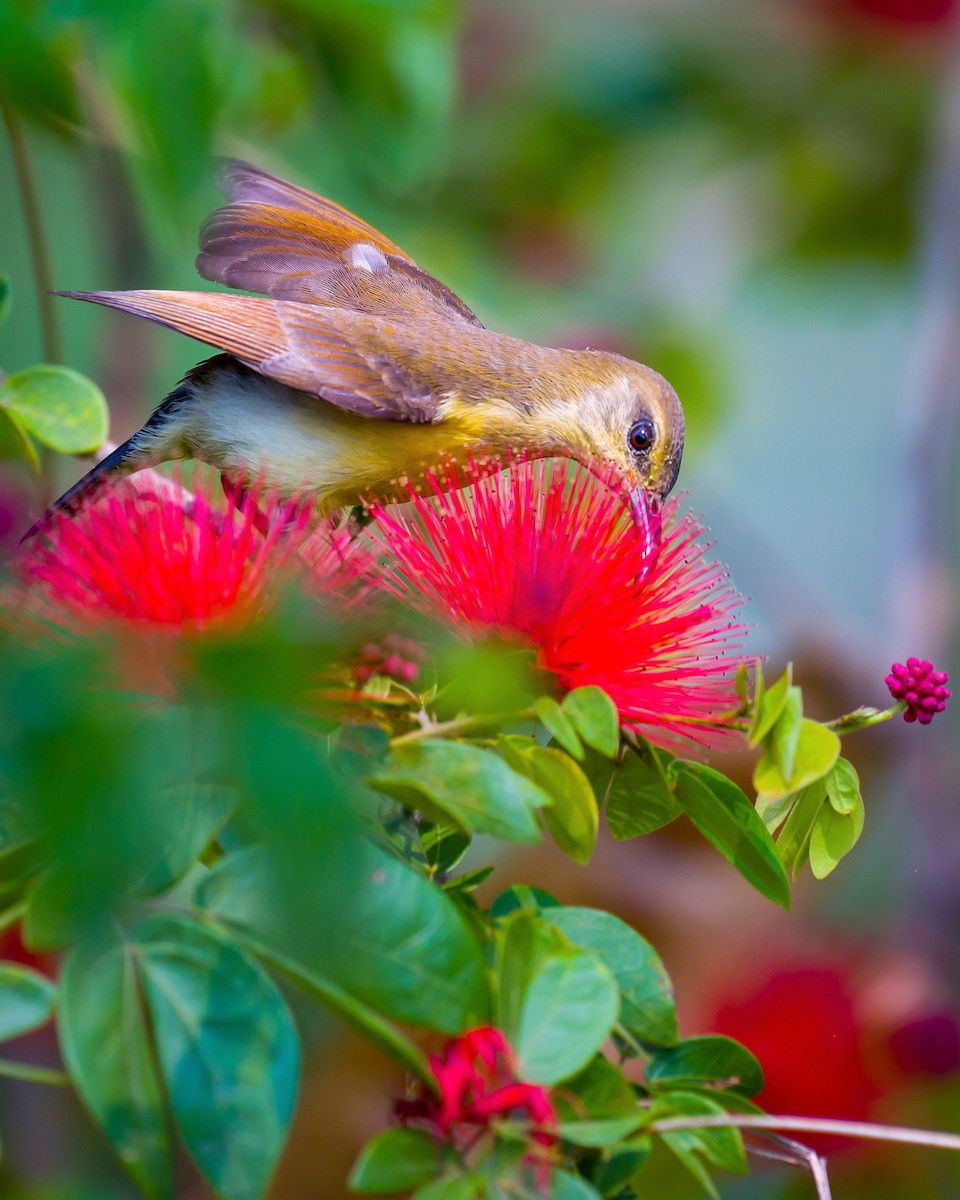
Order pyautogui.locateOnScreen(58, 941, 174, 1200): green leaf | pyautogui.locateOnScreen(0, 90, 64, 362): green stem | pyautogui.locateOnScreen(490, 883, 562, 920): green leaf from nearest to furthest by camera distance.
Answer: pyautogui.locateOnScreen(58, 941, 174, 1200): green leaf
pyautogui.locateOnScreen(490, 883, 562, 920): green leaf
pyautogui.locateOnScreen(0, 90, 64, 362): green stem

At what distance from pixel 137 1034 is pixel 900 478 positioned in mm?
3388

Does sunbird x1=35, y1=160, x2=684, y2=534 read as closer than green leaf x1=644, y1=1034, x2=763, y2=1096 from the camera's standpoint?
No

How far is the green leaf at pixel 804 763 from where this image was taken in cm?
117

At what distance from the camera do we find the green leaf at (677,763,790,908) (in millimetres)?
1263

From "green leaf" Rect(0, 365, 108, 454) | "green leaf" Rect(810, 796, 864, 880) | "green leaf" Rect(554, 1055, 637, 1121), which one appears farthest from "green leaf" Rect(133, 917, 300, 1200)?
"green leaf" Rect(0, 365, 108, 454)

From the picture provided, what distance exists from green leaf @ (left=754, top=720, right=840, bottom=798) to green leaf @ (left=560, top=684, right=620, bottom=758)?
0.14 m

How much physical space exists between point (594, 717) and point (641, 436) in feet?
4.26

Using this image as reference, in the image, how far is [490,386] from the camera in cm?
240

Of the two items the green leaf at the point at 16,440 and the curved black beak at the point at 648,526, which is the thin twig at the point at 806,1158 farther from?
the green leaf at the point at 16,440

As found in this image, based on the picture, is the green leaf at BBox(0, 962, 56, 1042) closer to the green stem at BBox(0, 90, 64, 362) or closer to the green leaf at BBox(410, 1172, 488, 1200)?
the green leaf at BBox(410, 1172, 488, 1200)

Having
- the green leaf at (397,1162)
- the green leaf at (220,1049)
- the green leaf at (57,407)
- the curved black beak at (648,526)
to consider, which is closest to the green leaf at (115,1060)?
the green leaf at (220,1049)

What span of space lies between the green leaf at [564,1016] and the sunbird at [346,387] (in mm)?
1231

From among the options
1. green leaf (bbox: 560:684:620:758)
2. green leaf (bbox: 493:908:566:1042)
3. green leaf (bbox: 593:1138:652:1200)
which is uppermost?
green leaf (bbox: 560:684:620:758)

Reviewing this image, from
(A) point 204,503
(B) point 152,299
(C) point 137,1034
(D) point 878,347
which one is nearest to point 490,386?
(B) point 152,299
